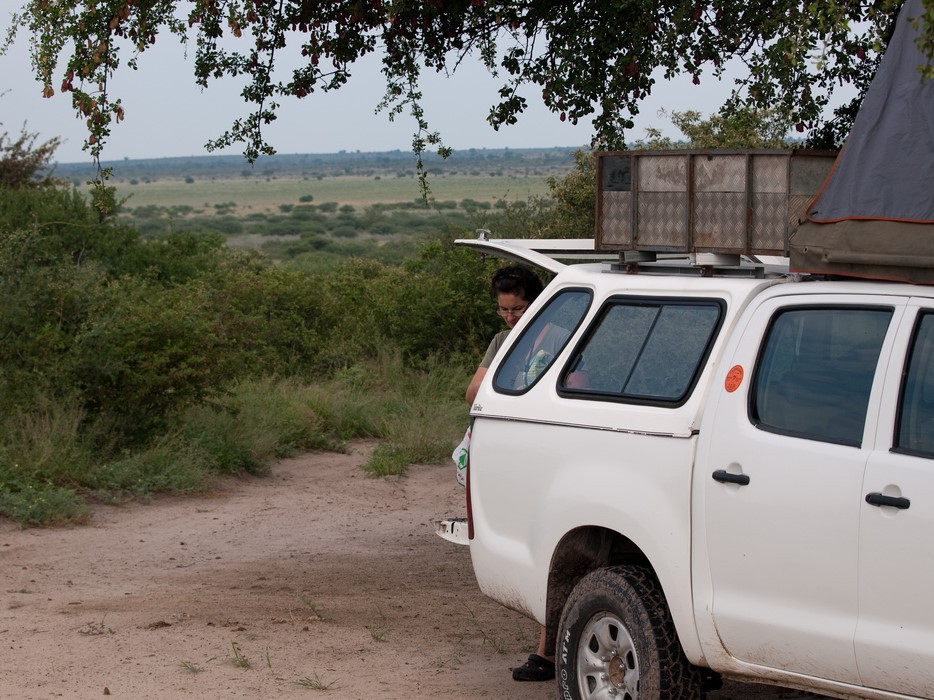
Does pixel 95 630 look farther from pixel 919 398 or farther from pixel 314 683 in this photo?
pixel 919 398

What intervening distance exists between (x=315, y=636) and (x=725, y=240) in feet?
→ 10.1

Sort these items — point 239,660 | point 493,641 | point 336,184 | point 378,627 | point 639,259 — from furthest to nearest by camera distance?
point 336,184
point 378,627
point 493,641
point 239,660
point 639,259

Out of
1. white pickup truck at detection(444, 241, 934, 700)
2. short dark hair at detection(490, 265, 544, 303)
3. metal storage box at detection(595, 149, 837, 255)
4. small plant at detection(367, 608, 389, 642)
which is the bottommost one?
small plant at detection(367, 608, 389, 642)

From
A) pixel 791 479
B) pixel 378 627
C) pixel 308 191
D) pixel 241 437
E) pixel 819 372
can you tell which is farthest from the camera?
pixel 308 191

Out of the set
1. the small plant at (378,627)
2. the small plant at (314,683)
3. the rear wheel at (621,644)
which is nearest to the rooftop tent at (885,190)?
the rear wheel at (621,644)

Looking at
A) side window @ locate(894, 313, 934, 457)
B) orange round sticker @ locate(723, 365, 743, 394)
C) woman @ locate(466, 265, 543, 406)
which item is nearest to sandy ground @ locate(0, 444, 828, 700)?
woman @ locate(466, 265, 543, 406)

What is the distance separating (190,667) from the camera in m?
6.08

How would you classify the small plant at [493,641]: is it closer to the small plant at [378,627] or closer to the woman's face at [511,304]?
the small plant at [378,627]

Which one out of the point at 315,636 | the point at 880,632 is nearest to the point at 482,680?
the point at 315,636

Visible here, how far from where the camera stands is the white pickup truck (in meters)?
3.92

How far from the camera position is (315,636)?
22.1 ft

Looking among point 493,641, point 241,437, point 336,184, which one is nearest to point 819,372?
point 493,641

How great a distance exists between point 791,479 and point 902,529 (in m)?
0.43

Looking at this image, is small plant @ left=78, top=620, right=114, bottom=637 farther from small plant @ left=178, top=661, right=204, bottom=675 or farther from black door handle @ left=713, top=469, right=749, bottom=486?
black door handle @ left=713, top=469, right=749, bottom=486
